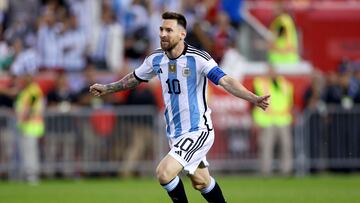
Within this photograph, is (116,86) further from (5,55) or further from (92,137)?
(5,55)

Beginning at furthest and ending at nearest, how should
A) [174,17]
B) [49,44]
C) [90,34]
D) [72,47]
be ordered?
[90,34] → [72,47] → [49,44] → [174,17]

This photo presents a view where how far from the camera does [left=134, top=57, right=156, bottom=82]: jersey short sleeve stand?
14523 millimetres

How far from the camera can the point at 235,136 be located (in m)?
26.3

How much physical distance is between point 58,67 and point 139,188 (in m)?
5.56

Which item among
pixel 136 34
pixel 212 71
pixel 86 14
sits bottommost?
pixel 212 71

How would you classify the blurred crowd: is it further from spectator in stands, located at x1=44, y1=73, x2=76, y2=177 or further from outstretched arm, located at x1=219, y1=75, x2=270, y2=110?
outstretched arm, located at x1=219, y1=75, x2=270, y2=110

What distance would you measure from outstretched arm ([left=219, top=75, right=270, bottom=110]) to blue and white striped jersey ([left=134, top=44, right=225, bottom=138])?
178 mm

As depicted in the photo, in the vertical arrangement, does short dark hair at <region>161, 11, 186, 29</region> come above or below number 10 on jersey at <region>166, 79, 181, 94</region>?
above

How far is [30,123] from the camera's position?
83.5 ft

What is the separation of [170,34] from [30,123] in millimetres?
12000

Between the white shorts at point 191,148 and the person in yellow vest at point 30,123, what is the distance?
1152cm

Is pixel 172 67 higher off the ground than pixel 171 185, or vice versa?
pixel 172 67

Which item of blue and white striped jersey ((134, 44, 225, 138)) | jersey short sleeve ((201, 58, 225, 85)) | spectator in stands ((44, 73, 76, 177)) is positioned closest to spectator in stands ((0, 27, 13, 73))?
spectator in stands ((44, 73, 76, 177))

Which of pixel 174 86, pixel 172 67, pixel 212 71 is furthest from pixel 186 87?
pixel 212 71
